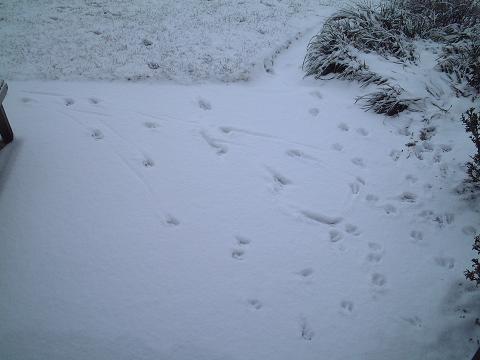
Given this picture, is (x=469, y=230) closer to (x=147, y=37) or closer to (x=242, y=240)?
(x=242, y=240)

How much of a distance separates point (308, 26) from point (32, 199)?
599 centimetres

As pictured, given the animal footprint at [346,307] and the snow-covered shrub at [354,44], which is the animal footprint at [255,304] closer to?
the animal footprint at [346,307]

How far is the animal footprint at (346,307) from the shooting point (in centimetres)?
274

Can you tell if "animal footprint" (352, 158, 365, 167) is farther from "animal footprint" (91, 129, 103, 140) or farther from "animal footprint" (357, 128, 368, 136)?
"animal footprint" (91, 129, 103, 140)

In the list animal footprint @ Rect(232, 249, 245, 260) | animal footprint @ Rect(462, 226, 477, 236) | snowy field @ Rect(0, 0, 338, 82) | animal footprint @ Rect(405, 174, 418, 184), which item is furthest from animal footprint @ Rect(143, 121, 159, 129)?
animal footprint @ Rect(462, 226, 477, 236)

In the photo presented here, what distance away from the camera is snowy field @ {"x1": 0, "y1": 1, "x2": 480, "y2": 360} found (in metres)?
2.58

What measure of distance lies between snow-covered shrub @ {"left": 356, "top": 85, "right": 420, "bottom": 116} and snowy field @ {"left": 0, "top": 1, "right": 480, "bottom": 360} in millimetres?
160

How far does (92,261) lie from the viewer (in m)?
2.96

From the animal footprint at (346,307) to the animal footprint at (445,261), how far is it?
40.2 inches

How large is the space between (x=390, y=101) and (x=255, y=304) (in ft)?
11.5

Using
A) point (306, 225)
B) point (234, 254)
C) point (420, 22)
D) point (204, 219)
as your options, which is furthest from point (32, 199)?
point (420, 22)

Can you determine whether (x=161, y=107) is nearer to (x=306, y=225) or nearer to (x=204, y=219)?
(x=204, y=219)

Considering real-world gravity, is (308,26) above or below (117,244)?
above

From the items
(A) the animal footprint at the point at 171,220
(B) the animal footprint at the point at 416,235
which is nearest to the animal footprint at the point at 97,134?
(A) the animal footprint at the point at 171,220
